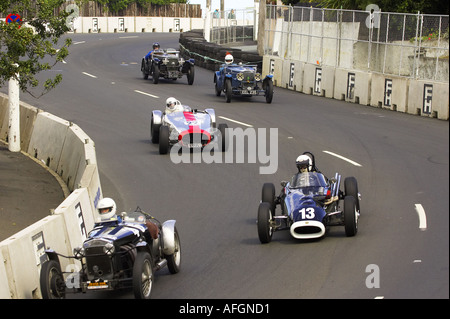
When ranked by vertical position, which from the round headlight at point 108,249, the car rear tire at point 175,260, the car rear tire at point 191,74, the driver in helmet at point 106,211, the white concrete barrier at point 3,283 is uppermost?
the driver in helmet at point 106,211

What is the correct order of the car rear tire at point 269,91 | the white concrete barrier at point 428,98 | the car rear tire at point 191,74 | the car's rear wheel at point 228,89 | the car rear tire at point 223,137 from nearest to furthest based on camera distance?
1. the car rear tire at point 223,137
2. the white concrete barrier at point 428,98
3. the car rear tire at point 269,91
4. the car's rear wheel at point 228,89
5. the car rear tire at point 191,74

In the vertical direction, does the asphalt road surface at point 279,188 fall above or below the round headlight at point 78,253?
below

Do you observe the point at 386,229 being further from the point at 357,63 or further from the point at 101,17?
the point at 101,17

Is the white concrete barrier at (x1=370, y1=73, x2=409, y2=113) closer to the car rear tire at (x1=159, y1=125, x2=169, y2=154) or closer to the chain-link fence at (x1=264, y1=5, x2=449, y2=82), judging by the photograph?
the chain-link fence at (x1=264, y1=5, x2=449, y2=82)

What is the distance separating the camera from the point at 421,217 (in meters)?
13.3

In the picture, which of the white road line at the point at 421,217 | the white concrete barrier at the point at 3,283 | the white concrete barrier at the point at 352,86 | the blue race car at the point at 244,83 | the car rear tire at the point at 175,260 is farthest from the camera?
the blue race car at the point at 244,83

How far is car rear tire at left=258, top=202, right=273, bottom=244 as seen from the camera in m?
12.3

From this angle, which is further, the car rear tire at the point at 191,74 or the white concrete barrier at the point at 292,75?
the car rear tire at the point at 191,74

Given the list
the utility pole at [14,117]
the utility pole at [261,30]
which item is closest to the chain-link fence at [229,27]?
the utility pole at [261,30]

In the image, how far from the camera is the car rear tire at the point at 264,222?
12.3m

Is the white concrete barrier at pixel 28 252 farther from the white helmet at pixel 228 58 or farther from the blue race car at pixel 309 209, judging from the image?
the white helmet at pixel 228 58

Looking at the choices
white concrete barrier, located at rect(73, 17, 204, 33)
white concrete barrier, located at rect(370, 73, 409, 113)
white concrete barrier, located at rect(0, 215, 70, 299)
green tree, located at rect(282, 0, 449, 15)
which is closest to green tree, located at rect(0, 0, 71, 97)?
white concrete barrier, located at rect(0, 215, 70, 299)

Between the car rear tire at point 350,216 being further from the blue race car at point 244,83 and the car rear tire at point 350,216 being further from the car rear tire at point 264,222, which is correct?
the blue race car at point 244,83
